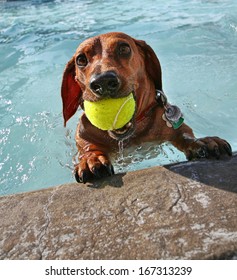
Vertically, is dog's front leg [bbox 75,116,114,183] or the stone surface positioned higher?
the stone surface

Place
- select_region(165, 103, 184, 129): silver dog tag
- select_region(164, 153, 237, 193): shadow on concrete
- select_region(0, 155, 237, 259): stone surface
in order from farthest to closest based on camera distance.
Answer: select_region(165, 103, 184, 129): silver dog tag, select_region(164, 153, 237, 193): shadow on concrete, select_region(0, 155, 237, 259): stone surface

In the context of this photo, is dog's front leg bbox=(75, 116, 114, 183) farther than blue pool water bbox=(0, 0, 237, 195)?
No

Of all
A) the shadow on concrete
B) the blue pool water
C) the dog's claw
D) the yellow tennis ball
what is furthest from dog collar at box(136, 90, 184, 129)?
the dog's claw

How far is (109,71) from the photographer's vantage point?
2.24 metres

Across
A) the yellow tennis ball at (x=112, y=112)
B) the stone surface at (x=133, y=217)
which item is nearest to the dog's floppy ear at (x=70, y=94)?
the yellow tennis ball at (x=112, y=112)

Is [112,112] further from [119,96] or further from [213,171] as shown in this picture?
[213,171]

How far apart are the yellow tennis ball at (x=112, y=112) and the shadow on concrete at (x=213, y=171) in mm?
425

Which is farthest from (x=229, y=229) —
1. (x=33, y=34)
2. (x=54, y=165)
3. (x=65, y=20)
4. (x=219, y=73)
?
(x=65, y=20)

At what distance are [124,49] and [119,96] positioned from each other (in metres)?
0.54

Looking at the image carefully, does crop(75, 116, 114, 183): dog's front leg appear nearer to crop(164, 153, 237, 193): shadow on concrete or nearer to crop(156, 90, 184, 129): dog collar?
crop(164, 153, 237, 193): shadow on concrete

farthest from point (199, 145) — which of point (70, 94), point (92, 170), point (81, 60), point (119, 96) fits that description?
point (70, 94)

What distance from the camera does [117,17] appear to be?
407 inches

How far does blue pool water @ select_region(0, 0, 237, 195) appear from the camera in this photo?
3.61m

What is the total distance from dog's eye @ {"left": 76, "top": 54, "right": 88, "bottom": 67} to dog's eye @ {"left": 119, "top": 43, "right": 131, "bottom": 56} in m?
0.27
